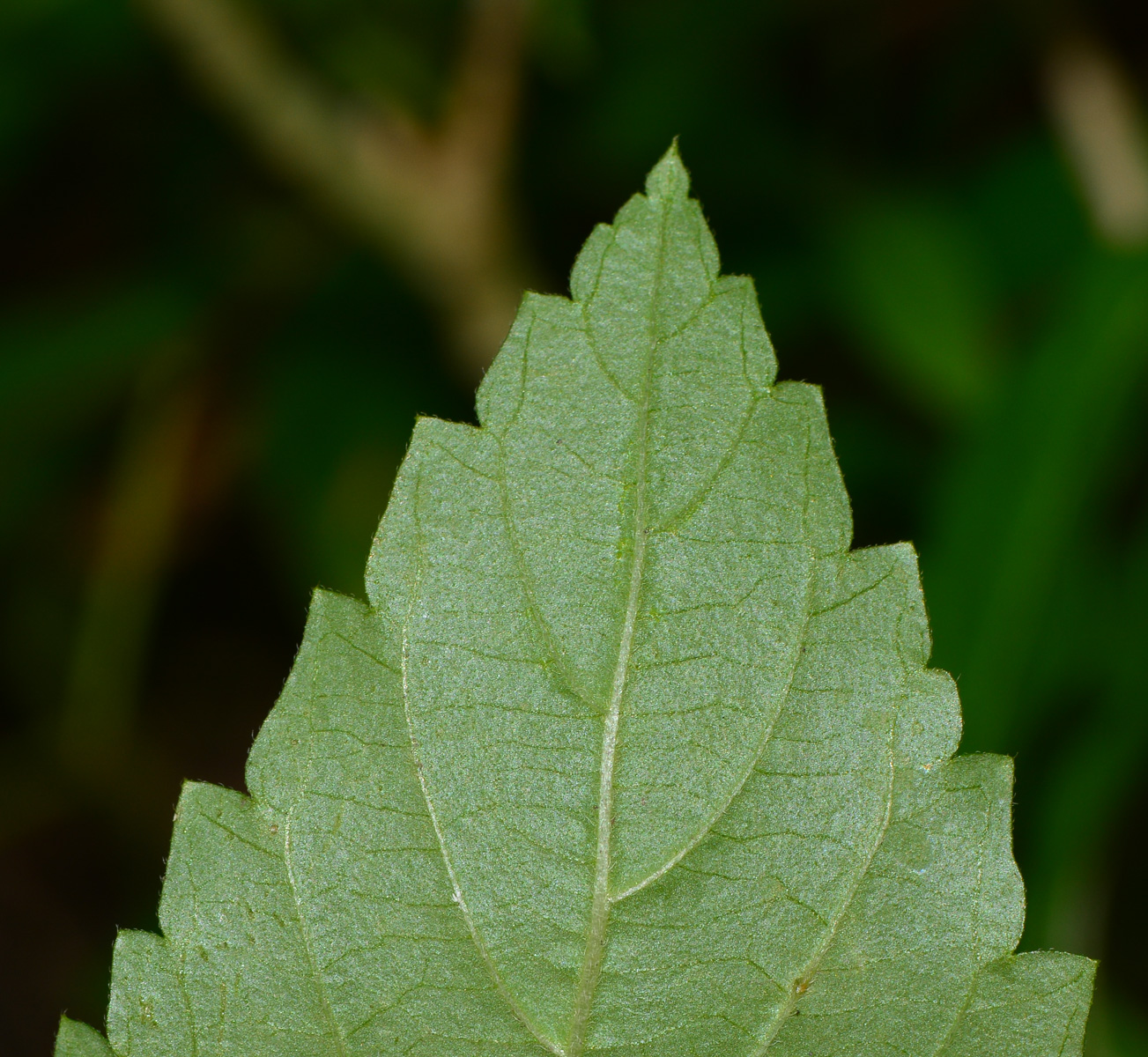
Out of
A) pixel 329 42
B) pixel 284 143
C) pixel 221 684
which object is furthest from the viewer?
pixel 221 684

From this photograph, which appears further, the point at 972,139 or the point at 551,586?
the point at 972,139

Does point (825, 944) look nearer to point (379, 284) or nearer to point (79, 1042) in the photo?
point (79, 1042)

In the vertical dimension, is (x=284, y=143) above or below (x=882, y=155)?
below

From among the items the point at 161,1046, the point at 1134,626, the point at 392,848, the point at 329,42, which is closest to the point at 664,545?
the point at 392,848

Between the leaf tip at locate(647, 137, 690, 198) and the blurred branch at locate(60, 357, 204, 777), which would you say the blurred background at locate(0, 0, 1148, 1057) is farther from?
the leaf tip at locate(647, 137, 690, 198)

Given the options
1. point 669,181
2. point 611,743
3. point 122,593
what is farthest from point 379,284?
point 611,743

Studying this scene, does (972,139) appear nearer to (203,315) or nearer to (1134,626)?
(1134,626)

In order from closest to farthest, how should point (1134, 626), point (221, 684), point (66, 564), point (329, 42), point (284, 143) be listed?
point (1134, 626) < point (284, 143) < point (329, 42) < point (66, 564) < point (221, 684)
